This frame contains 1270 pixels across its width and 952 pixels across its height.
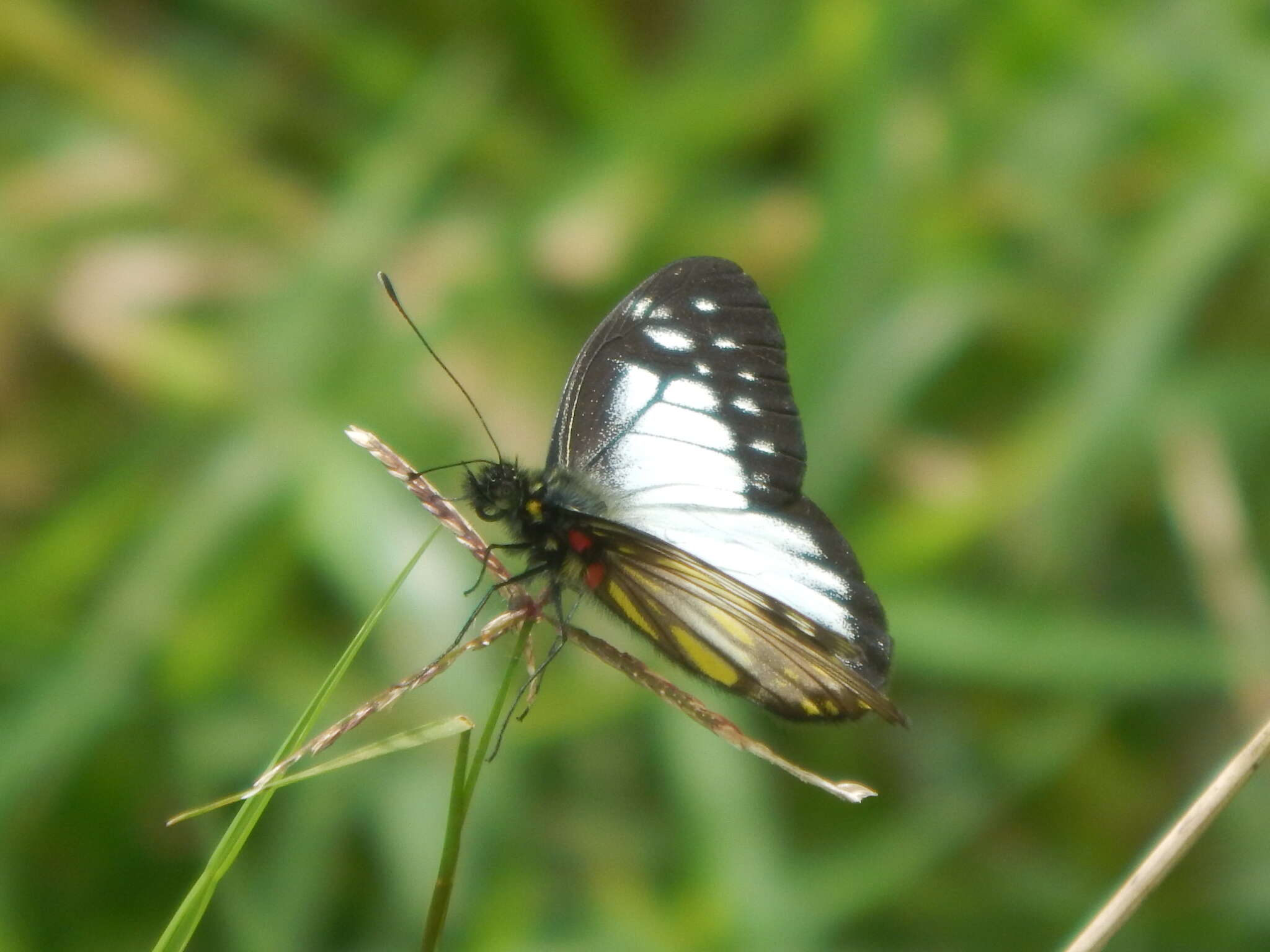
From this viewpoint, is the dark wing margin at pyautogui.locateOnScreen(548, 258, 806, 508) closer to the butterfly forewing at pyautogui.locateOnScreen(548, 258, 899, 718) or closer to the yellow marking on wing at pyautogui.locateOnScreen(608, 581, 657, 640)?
the butterfly forewing at pyautogui.locateOnScreen(548, 258, 899, 718)

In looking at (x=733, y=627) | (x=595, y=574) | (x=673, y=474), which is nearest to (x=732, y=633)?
(x=733, y=627)

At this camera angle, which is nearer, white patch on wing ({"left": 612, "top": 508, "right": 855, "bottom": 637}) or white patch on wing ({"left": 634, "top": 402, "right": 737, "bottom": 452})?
white patch on wing ({"left": 612, "top": 508, "right": 855, "bottom": 637})

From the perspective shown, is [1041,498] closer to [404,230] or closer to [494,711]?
[404,230]

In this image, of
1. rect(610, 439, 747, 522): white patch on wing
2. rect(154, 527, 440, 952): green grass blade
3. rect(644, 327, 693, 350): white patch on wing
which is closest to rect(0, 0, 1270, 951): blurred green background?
rect(610, 439, 747, 522): white patch on wing

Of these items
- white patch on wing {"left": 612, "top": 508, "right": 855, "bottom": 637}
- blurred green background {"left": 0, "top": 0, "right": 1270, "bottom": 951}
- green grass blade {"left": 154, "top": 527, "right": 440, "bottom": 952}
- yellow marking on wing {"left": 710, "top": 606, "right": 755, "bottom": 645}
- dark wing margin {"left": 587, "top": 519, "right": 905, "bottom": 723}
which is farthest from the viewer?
blurred green background {"left": 0, "top": 0, "right": 1270, "bottom": 951}

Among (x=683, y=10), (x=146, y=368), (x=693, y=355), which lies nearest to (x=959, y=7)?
(x=683, y=10)

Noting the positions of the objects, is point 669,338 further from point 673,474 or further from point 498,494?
point 498,494
